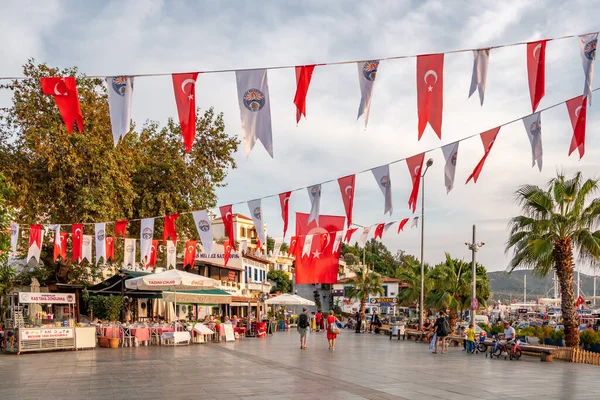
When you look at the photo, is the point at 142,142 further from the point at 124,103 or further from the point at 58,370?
the point at 124,103

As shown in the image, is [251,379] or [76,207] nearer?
[251,379]

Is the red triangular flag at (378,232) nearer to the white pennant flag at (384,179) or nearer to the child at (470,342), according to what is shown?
the child at (470,342)

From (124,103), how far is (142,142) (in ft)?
65.9

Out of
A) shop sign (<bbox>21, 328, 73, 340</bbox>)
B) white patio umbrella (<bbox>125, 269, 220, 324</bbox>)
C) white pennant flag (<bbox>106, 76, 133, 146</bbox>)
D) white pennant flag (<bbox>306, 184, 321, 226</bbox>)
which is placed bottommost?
shop sign (<bbox>21, 328, 73, 340</bbox>)

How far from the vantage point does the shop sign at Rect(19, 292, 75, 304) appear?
24281mm

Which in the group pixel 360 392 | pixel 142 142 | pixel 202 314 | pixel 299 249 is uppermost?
pixel 142 142

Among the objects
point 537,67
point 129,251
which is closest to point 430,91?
point 537,67

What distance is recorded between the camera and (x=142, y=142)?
31.8 meters

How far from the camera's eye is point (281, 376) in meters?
14.3

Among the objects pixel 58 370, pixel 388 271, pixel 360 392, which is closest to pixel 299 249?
pixel 58 370

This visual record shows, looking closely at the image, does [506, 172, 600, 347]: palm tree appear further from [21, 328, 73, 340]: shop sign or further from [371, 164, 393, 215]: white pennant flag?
[21, 328, 73, 340]: shop sign

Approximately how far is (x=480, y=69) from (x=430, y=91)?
958mm

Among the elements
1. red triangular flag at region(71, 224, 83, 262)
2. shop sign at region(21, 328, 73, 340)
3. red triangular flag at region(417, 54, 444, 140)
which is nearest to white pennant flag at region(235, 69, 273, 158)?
red triangular flag at region(417, 54, 444, 140)

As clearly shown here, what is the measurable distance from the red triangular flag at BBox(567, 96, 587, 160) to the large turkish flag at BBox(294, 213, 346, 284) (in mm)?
16568
